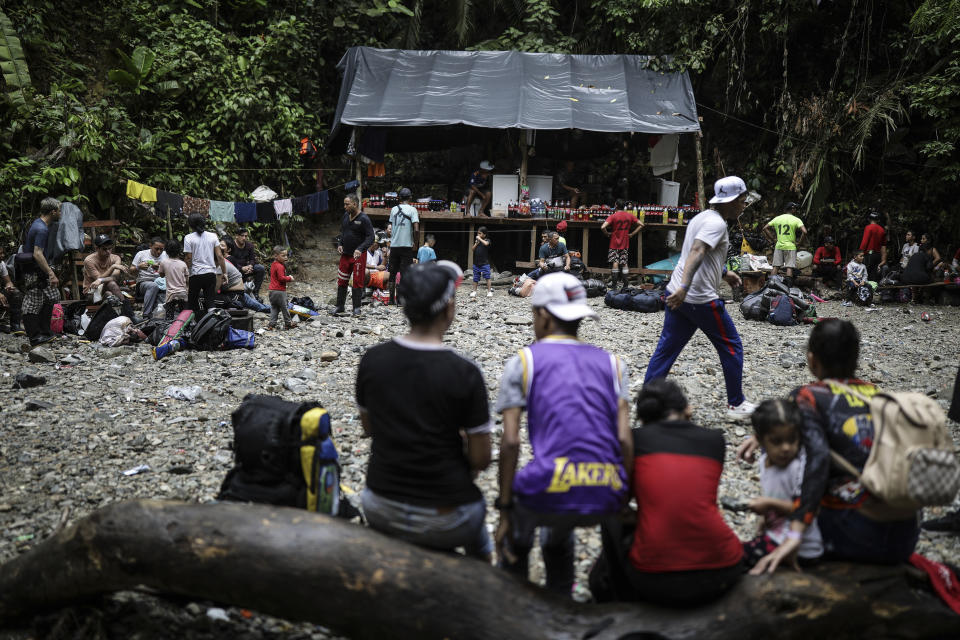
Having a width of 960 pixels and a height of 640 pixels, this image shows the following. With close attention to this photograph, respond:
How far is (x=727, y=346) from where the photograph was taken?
17.3 feet

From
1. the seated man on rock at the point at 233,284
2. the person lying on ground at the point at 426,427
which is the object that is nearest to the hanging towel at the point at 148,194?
the seated man on rock at the point at 233,284

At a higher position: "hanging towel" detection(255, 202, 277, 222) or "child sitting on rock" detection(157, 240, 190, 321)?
"hanging towel" detection(255, 202, 277, 222)

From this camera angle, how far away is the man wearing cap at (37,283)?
916 centimetres

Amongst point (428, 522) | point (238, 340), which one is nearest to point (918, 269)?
point (238, 340)

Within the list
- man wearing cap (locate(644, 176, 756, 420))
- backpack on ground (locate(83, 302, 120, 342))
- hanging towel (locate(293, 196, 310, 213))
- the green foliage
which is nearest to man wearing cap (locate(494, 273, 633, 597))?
man wearing cap (locate(644, 176, 756, 420))

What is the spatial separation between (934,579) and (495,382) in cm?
480

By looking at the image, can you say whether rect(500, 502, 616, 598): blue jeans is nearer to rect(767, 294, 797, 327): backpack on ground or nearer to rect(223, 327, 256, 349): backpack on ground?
rect(223, 327, 256, 349): backpack on ground

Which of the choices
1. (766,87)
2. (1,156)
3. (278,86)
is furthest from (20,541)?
(766,87)

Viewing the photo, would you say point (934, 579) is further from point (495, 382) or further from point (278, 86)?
point (278, 86)

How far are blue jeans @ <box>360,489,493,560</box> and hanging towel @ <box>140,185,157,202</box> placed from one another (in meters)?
12.7

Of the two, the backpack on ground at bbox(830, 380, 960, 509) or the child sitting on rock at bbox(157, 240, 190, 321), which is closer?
the backpack on ground at bbox(830, 380, 960, 509)

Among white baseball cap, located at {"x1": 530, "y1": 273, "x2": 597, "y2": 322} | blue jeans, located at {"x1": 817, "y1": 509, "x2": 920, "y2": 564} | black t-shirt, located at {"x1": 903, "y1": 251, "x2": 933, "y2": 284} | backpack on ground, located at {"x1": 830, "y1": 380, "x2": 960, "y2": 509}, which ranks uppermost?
white baseball cap, located at {"x1": 530, "y1": 273, "x2": 597, "y2": 322}

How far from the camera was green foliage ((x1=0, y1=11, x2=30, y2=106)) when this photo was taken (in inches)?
539

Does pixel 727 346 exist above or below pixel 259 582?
above
